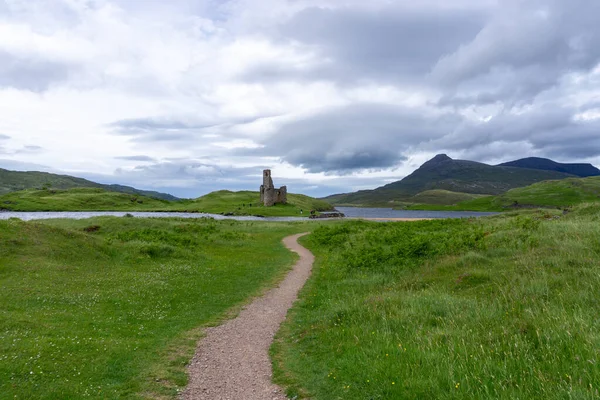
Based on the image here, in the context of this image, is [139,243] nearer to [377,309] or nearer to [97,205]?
[377,309]

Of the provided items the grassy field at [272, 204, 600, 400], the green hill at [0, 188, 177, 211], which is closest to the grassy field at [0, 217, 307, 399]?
the grassy field at [272, 204, 600, 400]

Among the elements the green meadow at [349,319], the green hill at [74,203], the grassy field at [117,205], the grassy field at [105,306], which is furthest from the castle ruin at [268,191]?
the green meadow at [349,319]

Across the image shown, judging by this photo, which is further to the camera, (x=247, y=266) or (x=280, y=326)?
(x=247, y=266)

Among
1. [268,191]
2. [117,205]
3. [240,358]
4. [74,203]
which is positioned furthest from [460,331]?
[117,205]

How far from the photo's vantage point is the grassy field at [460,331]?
699 cm

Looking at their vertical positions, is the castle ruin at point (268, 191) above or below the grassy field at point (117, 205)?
above

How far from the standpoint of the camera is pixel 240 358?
36.8 feet

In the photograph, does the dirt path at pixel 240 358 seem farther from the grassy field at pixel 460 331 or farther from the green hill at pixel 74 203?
the green hill at pixel 74 203

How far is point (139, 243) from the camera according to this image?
3095cm

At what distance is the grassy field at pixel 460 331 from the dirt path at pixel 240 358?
1.76ft

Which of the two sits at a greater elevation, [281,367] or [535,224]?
[535,224]

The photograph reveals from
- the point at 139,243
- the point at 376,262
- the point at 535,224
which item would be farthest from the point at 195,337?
the point at 535,224

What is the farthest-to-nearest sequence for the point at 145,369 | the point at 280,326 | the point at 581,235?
1. the point at 581,235
2. the point at 280,326
3. the point at 145,369

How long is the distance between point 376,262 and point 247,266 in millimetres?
10283
